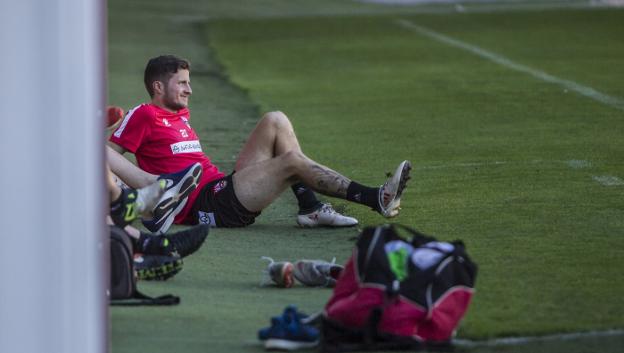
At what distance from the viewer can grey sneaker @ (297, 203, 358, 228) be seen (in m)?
8.22

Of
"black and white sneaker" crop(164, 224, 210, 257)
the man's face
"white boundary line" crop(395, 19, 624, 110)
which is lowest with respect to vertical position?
"black and white sneaker" crop(164, 224, 210, 257)

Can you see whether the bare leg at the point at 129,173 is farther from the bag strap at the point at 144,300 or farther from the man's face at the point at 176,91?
the bag strap at the point at 144,300

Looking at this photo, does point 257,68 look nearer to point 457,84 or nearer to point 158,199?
point 457,84

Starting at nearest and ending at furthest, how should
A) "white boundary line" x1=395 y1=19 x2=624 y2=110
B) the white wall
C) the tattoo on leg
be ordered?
1. the white wall
2. the tattoo on leg
3. "white boundary line" x1=395 y1=19 x2=624 y2=110

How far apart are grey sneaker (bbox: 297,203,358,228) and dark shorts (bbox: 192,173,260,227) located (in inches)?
11.3

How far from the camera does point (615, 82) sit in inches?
579

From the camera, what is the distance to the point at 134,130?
327 inches

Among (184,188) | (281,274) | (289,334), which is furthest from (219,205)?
(289,334)

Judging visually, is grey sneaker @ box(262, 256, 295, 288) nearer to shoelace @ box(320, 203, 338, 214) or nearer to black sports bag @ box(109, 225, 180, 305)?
black sports bag @ box(109, 225, 180, 305)

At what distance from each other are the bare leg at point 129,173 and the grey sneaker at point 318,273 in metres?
1.75

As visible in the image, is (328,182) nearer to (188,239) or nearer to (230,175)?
(230,175)

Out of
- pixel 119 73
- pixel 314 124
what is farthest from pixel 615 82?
pixel 119 73

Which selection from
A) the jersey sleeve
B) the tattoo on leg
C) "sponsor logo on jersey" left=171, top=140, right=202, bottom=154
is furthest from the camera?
"sponsor logo on jersey" left=171, top=140, right=202, bottom=154

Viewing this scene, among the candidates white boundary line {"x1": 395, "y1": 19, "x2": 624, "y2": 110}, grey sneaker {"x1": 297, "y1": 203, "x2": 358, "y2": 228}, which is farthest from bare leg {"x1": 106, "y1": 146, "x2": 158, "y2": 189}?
white boundary line {"x1": 395, "y1": 19, "x2": 624, "y2": 110}
